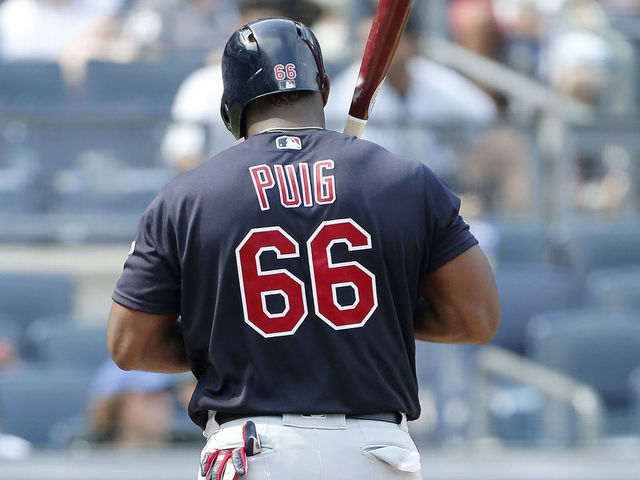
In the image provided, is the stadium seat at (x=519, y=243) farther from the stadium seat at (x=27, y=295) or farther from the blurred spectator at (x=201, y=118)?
the stadium seat at (x=27, y=295)

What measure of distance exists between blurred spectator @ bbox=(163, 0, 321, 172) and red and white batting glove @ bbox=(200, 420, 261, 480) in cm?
379

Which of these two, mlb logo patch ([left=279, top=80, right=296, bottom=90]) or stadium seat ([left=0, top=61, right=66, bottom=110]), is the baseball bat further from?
stadium seat ([left=0, top=61, right=66, bottom=110])

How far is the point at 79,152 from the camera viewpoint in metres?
6.30

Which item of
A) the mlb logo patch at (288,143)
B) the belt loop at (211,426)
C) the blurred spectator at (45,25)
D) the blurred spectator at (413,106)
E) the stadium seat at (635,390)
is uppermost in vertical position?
the blurred spectator at (45,25)

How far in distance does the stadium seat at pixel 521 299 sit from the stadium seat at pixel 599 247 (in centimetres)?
34

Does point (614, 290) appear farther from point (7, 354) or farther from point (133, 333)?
point (133, 333)

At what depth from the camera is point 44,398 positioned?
15.6 feet

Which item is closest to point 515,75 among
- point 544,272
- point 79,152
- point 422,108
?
point 422,108

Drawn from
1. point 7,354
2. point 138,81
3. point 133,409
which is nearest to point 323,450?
point 133,409

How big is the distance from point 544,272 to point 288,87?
4.11 meters

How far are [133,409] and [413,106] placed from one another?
2.59 metres

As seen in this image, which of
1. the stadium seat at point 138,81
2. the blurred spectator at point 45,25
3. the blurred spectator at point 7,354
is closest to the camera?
the blurred spectator at point 7,354

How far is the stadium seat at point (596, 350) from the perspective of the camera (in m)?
5.34

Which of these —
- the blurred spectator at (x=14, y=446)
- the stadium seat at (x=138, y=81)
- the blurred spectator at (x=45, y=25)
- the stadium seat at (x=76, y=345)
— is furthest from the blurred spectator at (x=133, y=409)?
the blurred spectator at (x=45, y=25)
